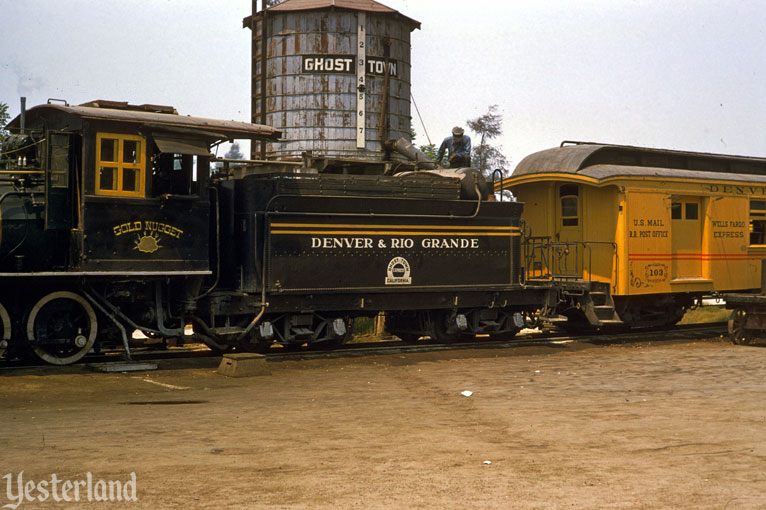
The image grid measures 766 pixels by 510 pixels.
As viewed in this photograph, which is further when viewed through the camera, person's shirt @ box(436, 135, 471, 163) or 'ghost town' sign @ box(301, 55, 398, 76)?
'ghost town' sign @ box(301, 55, 398, 76)

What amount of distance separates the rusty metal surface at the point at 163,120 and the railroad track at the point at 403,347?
3.39 metres

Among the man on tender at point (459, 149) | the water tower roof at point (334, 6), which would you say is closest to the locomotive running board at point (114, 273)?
the man on tender at point (459, 149)

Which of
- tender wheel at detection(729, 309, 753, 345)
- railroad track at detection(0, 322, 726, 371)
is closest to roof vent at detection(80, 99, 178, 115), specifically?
railroad track at detection(0, 322, 726, 371)

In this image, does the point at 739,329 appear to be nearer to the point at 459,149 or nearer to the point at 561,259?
the point at 561,259

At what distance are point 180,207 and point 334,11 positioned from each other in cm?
1455

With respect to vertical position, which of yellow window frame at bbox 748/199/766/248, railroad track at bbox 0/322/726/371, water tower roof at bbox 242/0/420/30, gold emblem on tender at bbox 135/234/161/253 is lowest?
railroad track at bbox 0/322/726/371

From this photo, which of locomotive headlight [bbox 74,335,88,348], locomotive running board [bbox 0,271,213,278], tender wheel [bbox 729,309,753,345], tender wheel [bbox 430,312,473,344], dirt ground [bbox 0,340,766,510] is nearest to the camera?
dirt ground [bbox 0,340,766,510]

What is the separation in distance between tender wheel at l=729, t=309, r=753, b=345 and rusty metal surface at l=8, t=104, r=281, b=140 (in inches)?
356

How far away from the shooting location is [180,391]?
10219 mm

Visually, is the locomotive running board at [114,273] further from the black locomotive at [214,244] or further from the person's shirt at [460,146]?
the person's shirt at [460,146]

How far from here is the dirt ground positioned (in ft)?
19.1

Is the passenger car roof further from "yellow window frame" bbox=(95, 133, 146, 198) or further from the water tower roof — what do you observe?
the water tower roof

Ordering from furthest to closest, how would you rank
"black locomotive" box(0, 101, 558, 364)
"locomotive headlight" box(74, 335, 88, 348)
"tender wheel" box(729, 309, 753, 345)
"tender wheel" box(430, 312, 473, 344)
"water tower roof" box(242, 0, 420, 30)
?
"water tower roof" box(242, 0, 420, 30) < "tender wheel" box(729, 309, 753, 345) < "tender wheel" box(430, 312, 473, 344) < "locomotive headlight" box(74, 335, 88, 348) < "black locomotive" box(0, 101, 558, 364)

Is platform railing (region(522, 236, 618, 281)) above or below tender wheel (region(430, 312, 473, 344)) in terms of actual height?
above
